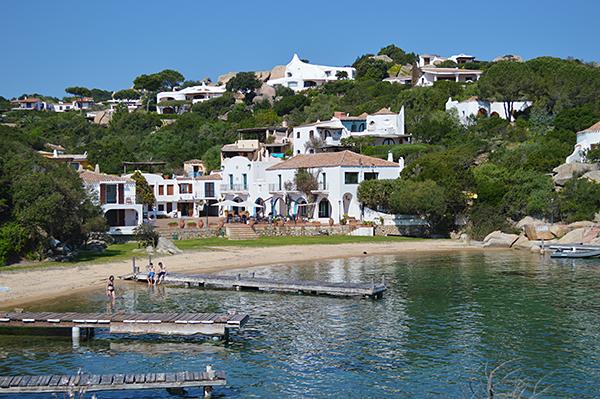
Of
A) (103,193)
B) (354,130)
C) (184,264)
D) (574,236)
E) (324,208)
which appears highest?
(354,130)

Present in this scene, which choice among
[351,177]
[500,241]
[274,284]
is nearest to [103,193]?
[351,177]

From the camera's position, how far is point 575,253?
42000mm

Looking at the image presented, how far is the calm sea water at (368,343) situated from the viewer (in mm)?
16141

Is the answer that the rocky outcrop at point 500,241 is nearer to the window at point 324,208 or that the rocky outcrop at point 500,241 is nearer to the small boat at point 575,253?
the small boat at point 575,253

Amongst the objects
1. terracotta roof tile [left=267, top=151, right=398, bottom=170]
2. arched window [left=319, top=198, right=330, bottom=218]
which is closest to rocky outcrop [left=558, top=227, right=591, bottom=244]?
terracotta roof tile [left=267, top=151, right=398, bottom=170]

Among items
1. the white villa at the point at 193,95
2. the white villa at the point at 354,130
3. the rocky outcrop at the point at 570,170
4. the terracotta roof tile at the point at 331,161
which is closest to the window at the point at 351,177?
the terracotta roof tile at the point at 331,161

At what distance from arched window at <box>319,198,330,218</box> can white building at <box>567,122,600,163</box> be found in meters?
24.5

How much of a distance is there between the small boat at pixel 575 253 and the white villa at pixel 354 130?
3537 centimetres

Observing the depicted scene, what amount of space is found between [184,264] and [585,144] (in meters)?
43.2

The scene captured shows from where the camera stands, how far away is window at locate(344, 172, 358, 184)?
55594mm

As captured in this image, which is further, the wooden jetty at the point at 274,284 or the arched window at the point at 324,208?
the arched window at the point at 324,208

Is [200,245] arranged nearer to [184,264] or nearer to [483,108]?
[184,264]

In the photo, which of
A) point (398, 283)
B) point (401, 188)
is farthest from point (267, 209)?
point (398, 283)

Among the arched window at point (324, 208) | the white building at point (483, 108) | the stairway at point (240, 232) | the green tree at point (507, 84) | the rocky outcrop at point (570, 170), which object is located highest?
the green tree at point (507, 84)
